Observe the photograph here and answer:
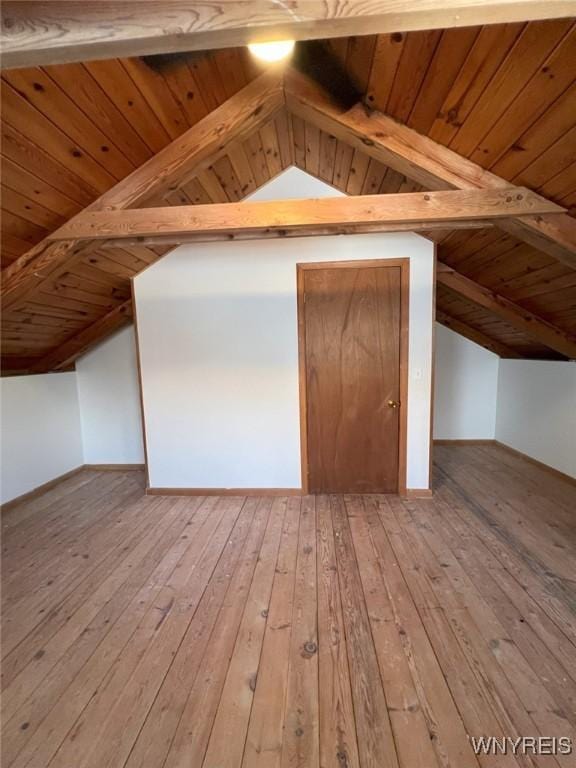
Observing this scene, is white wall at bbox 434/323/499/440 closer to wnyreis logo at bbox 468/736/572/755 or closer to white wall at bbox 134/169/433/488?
white wall at bbox 134/169/433/488

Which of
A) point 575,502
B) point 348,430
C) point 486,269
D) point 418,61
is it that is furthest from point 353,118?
point 575,502

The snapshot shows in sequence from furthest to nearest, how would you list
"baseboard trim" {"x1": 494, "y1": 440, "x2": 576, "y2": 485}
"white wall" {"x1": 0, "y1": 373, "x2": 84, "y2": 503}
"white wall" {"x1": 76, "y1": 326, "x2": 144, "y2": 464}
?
"white wall" {"x1": 76, "y1": 326, "x2": 144, "y2": 464}
"baseboard trim" {"x1": 494, "y1": 440, "x2": 576, "y2": 485}
"white wall" {"x1": 0, "y1": 373, "x2": 84, "y2": 503}

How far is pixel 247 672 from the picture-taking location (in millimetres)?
1283

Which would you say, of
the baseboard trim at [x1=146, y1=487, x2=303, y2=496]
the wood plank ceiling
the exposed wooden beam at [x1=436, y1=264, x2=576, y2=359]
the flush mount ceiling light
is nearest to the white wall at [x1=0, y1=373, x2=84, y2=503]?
the wood plank ceiling

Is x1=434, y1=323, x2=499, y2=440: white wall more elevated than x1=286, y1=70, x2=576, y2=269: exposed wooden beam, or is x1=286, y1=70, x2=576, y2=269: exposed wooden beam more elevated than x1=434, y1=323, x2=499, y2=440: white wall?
x1=286, y1=70, x2=576, y2=269: exposed wooden beam

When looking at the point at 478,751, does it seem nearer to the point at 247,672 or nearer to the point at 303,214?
the point at 247,672

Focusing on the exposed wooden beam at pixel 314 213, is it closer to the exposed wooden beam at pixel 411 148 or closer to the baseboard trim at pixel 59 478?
the exposed wooden beam at pixel 411 148

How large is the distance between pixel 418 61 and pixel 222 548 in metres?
2.83

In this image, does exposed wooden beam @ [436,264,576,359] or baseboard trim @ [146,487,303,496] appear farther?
baseboard trim @ [146,487,303,496]

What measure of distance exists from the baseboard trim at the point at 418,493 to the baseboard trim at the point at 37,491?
3589 mm

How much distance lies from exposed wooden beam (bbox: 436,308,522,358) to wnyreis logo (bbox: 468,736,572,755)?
370 cm

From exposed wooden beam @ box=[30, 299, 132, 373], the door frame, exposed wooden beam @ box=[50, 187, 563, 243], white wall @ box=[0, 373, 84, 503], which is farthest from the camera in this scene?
exposed wooden beam @ box=[30, 299, 132, 373]

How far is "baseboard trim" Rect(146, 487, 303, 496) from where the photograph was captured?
290 cm

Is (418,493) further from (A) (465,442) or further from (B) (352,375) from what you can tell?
(A) (465,442)
